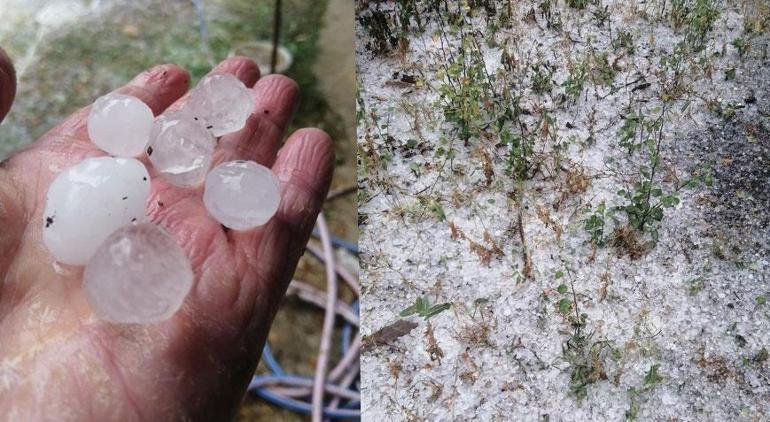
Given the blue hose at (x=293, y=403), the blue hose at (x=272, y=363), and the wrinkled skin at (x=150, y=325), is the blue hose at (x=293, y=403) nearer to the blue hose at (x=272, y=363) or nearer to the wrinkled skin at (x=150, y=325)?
the blue hose at (x=272, y=363)

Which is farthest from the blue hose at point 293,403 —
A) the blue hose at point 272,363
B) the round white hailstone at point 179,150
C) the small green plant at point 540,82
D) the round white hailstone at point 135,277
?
the small green plant at point 540,82

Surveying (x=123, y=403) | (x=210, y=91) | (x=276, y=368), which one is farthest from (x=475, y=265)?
(x=123, y=403)

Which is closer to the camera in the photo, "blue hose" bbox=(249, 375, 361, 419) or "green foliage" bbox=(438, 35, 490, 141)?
"blue hose" bbox=(249, 375, 361, 419)

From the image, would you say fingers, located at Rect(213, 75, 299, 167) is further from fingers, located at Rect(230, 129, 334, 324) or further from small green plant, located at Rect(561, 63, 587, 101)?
small green plant, located at Rect(561, 63, 587, 101)

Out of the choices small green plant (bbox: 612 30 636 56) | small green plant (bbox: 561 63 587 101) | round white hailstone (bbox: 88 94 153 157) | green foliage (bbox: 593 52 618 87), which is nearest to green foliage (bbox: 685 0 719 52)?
small green plant (bbox: 612 30 636 56)

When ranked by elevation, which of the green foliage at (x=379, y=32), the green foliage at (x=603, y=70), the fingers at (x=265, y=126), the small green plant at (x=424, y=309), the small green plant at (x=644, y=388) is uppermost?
the fingers at (x=265, y=126)
